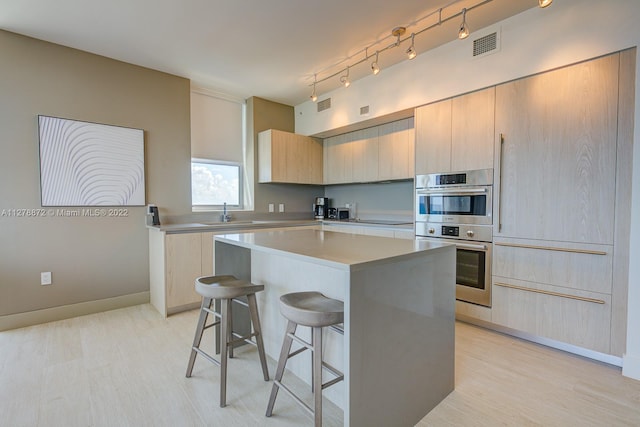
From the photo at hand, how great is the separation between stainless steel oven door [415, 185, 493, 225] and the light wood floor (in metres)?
1.06

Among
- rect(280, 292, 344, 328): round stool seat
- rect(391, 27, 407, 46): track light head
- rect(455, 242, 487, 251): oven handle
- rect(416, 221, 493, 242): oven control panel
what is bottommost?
rect(280, 292, 344, 328): round stool seat

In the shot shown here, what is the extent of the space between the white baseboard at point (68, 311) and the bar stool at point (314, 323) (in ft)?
8.36

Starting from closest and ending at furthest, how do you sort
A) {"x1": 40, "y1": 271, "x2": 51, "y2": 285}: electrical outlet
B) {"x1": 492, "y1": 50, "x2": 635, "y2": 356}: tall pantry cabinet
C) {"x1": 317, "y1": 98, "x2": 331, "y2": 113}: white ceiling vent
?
1. {"x1": 492, "y1": 50, "x2": 635, "y2": 356}: tall pantry cabinet
2. {"x1": 40, "y1": 271, "x2": 51, "y2": 285}: electrical outlet
3. {"x1": 317, "y1": 98, "x2": 331, "y2": 113}: white ceiling vent

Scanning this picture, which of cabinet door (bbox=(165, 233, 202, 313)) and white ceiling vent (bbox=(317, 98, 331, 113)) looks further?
white ceiling vent (bbox=(317, 98, 331, 113))

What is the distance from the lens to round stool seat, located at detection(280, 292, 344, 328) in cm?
136

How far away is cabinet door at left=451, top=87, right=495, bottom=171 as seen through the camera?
262cm

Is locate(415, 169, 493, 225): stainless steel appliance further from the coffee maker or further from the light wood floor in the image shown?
the coffee maker

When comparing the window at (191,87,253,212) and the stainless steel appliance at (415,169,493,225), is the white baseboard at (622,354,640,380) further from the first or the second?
the window at (191,87,253,212)

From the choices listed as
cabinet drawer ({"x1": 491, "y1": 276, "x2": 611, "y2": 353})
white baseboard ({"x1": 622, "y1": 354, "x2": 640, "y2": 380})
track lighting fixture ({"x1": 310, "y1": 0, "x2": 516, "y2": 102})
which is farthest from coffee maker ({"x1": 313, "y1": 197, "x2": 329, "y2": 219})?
white baseboard ({"x1": 622, "y1": 354, "x2": 640, "y2": 380})

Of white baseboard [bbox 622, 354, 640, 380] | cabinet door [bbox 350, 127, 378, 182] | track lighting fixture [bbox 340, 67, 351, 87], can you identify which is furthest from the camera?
cabinet door [bbox 350, 127, 378, 182]

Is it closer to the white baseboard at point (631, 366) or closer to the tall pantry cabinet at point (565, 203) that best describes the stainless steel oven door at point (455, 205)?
the tall pantry cabinet at point (565, 203)

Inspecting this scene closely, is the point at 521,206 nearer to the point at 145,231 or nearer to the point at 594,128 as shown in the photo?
the point at 594,128

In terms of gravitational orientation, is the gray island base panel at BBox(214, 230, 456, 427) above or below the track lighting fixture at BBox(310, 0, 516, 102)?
below

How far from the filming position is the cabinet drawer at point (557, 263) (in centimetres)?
209
